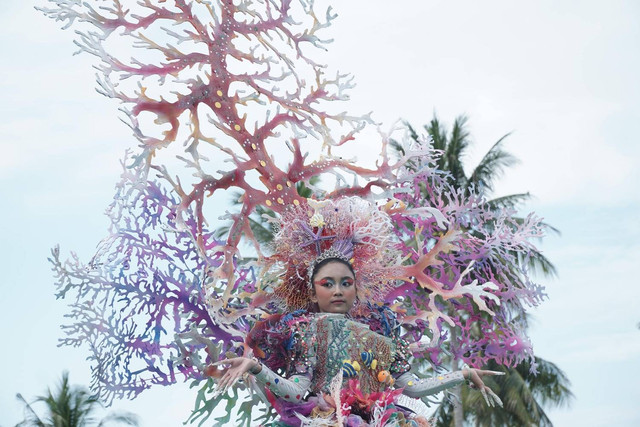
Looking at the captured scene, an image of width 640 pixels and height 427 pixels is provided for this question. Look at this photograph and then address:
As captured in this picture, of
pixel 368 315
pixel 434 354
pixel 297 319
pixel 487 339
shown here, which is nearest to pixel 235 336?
pixel 297 319

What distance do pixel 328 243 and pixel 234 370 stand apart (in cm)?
144

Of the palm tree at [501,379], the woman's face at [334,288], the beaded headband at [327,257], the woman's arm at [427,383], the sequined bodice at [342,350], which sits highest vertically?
the palm tree at [501,379]

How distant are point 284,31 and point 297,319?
87.3 inches

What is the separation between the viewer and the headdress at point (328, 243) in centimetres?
624

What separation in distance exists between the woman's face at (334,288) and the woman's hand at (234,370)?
911mm

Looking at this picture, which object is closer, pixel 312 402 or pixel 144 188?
pixel 312 402

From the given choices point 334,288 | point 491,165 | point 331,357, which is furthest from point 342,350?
point 491,165

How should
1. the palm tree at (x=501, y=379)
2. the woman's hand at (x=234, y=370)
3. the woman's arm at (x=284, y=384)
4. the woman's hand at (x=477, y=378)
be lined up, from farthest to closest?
1. the palm tree at (x=501, y=379)
2. the woman's hand at (x=477, y=378)
3. the woman's arm at (x=284, y=384)
4. the woman's hand at (x=234, y=370)

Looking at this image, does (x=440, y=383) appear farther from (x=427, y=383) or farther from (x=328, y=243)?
(x=328, y=243)

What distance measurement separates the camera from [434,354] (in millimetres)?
6723

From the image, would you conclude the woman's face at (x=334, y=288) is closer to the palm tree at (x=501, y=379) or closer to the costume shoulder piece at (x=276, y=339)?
the costume shoulder piece at (x=276, y=339)

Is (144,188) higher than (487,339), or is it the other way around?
(144,188)

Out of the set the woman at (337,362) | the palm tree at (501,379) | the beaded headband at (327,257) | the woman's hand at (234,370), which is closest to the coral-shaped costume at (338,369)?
the woman at (337,362)

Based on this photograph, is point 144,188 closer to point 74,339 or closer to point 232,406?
point 74,339
